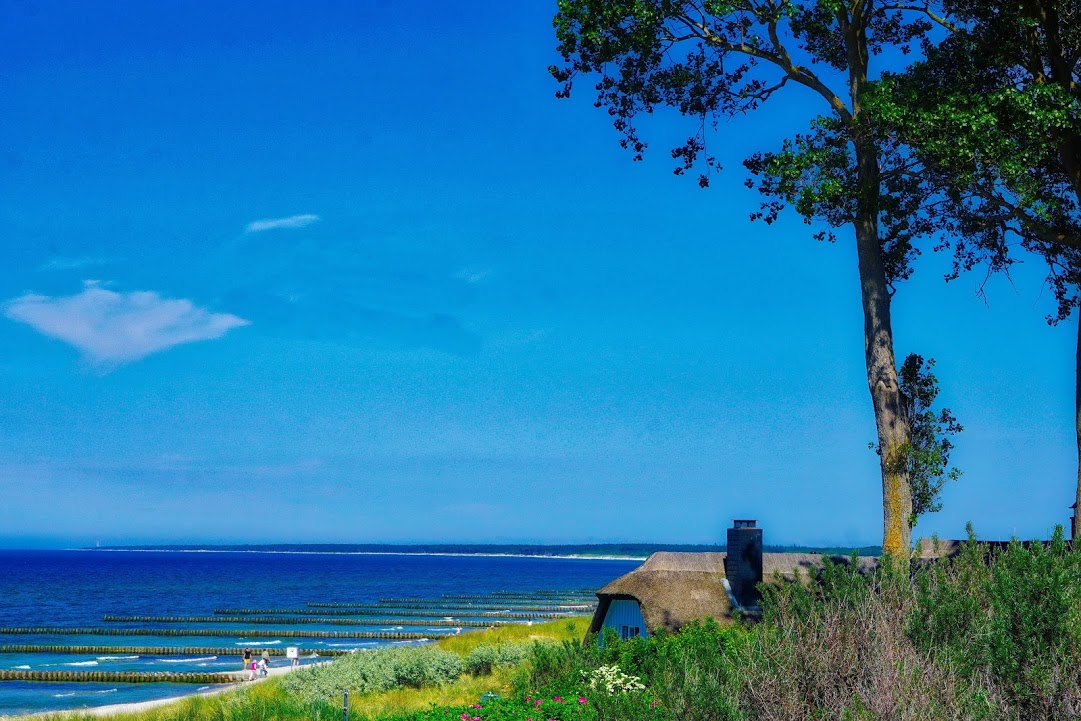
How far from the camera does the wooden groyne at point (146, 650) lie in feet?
177

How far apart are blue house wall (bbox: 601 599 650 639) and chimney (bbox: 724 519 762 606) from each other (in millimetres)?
2838

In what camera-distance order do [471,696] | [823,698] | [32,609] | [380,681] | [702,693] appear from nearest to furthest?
[702,693] < [823,698] < [471,696] < [380,681] < [32,609]

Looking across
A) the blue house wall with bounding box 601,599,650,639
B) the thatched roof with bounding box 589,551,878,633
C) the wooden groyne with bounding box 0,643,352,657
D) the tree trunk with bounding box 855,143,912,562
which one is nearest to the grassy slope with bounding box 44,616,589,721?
the blue house wall with bounding box 601,599,650,639

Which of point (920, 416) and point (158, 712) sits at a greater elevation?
point (920, 416)

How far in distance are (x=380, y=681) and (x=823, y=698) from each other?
21604 millimetres

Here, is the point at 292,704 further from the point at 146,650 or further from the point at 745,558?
the point at 146,650

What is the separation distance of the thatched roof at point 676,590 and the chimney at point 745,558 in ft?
2.25

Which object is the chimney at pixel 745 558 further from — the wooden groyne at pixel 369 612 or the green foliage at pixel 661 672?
the wooden groyne at pixel 369 612

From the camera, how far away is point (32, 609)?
300 feet

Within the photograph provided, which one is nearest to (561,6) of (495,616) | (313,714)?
(313,714)

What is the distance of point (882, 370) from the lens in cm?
1664

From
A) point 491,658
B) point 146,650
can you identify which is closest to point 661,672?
point 491,658

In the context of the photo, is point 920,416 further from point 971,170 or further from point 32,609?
point 32,609

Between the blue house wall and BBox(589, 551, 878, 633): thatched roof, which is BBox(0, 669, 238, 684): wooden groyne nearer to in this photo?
the blue house wall
